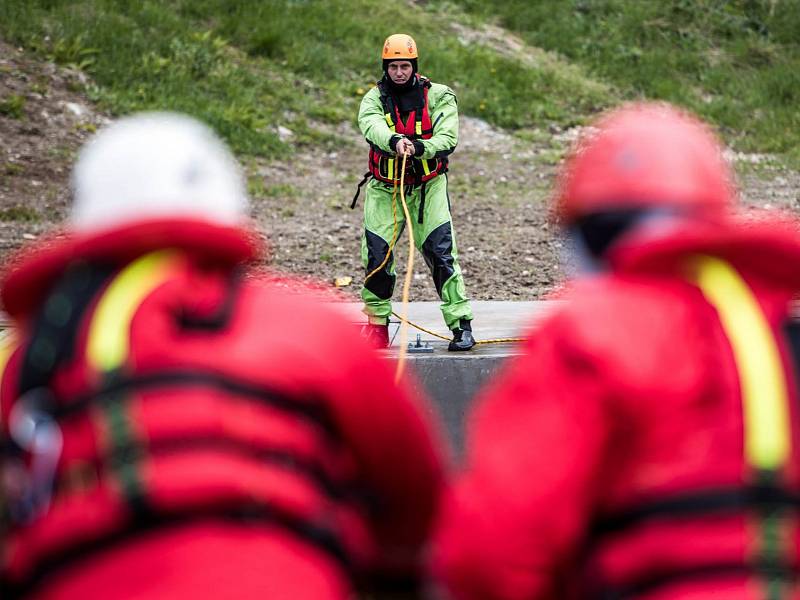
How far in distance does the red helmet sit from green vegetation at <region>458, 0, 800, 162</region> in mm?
17017

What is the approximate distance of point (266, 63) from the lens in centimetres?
1817

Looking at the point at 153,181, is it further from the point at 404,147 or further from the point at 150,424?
the point at 404,147

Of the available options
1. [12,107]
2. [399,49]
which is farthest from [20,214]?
[399,49]

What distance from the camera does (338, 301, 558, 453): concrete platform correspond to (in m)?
6.77

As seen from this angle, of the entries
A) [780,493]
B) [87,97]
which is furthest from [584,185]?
[87,97]

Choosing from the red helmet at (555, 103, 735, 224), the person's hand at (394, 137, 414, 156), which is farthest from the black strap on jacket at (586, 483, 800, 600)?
the person's hand at (394, 137, 414, 156)

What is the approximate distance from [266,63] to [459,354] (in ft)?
37.2

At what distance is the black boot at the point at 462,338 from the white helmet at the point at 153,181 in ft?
19.1

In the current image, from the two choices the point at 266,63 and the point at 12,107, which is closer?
the point at 12,107

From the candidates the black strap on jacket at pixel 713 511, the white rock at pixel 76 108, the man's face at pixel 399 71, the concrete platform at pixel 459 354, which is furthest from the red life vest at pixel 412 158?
the white rock at pixel 76 108

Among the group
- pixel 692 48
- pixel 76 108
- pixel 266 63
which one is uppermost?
pixel 692 48

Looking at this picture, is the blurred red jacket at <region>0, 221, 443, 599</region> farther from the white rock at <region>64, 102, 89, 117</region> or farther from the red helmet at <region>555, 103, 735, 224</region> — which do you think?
the white rock at <region>64, 102, 89, 117</region>

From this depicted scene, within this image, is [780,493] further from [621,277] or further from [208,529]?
[208,529]

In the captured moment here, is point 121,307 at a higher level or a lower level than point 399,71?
higher
